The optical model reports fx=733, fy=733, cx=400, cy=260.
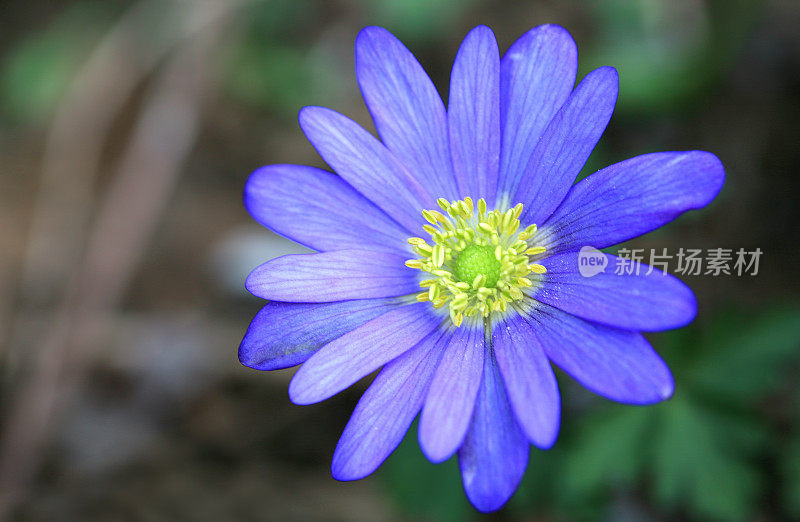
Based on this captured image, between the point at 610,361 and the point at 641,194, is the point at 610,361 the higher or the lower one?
the lower one

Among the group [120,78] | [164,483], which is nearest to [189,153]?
[120,78]

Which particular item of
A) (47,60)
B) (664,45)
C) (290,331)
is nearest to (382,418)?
(290,331)

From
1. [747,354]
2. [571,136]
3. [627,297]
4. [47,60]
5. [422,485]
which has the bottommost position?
[422,485]

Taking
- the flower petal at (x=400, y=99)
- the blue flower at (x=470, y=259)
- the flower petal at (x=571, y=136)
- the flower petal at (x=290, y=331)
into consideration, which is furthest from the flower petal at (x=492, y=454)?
the flower petal at (x=400, y=99)

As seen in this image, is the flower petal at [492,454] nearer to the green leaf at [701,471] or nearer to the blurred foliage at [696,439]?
the blurred foliage at [696,439]

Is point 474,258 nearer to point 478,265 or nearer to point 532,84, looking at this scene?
point 478,265

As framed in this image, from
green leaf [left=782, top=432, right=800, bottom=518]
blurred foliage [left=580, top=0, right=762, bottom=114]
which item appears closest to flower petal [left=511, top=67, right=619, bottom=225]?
green leaf [left=782, top=432, right=800, bottom=518]
